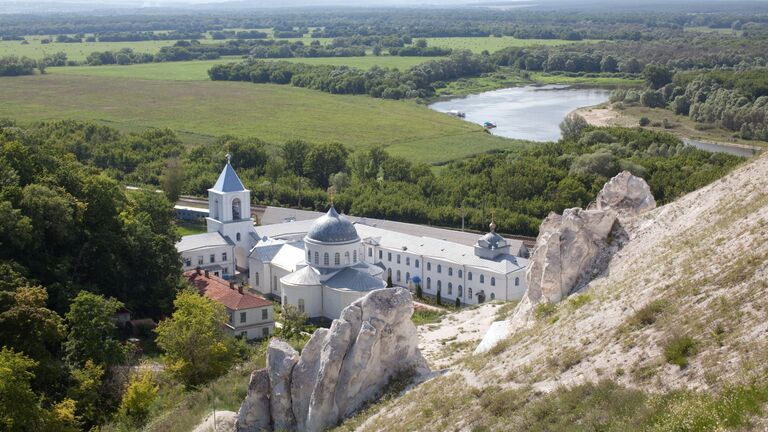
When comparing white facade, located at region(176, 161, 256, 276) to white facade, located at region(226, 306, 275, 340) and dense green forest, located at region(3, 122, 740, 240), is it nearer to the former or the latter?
white facade, located at region(226, 306, 275, 340)

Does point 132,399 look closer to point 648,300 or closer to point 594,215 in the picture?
point 594,215

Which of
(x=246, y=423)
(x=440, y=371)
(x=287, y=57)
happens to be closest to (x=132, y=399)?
(x=246, y=423)

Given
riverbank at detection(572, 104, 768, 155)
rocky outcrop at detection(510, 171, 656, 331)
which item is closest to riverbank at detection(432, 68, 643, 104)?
riverbank at detection(572, 104, 768, 155)

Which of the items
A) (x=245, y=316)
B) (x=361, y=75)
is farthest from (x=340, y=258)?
(x=361, y=75)

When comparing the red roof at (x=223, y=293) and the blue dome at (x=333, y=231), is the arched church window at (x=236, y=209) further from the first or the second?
the blue dome at (x=333, y=231)

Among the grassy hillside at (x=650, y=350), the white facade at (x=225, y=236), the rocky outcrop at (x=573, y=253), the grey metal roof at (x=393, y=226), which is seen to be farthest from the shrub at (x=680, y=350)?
the white facade at (x=225, y=236)

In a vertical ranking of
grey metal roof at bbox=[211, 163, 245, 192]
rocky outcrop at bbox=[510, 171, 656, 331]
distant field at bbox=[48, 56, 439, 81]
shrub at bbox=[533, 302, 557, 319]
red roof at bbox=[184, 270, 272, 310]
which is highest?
rocky outcrop at bbox=[510, 171, 656, 331]

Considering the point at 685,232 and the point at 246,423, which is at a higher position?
the point at 685,232
